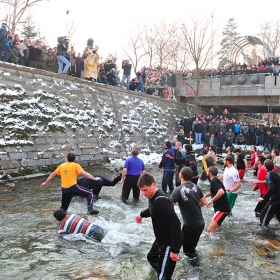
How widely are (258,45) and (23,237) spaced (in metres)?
30.6

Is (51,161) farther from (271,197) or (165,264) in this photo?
(165,264)

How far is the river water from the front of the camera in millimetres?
4574

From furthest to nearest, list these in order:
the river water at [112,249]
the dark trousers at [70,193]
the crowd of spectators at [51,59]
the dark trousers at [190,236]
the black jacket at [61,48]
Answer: the black jacket at [61,48] < the crowd of spectators at [51,59] < the dark trousers at [70,193] < the dark trousers at [190,236] < the river water at [112,249]

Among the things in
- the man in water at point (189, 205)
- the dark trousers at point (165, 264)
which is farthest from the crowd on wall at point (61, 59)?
the dark trousers at point (165, 264)

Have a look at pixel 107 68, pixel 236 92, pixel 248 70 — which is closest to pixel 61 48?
pixel 107 68

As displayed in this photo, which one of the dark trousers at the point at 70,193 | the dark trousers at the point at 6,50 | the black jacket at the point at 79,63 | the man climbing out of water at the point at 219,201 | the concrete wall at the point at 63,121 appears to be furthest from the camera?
the black jacket at the point at 79,63

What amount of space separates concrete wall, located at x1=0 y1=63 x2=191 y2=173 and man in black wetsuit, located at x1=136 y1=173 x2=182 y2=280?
8259mm

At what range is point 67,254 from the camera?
16.9 feet

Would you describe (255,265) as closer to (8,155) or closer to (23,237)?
(23,237)

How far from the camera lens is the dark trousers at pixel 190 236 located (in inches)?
185

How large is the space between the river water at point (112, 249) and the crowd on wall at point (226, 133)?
1359 cm

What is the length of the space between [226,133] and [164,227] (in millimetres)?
19166

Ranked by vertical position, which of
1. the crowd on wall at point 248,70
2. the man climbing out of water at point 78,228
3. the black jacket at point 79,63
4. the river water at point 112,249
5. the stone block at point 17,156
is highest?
the crowd on wall at point 248,70

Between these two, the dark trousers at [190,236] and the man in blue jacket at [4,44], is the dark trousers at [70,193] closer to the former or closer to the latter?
the dark trousers at [190,236]
